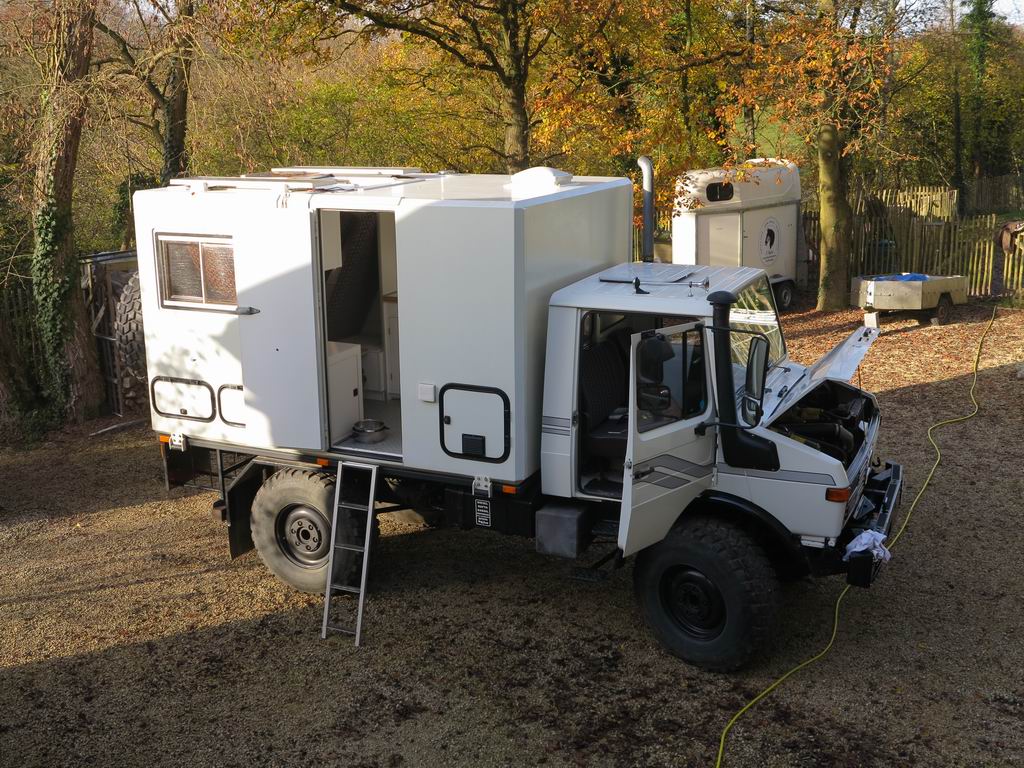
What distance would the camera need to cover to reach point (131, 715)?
6480mm

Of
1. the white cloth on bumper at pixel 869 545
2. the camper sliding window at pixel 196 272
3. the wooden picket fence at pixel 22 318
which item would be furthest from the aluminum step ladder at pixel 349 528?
the wooden picket fence at pixel 22 318

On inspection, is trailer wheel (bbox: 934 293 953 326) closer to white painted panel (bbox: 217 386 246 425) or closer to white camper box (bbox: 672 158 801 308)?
white camper box (bbox: 672 158 801 308)

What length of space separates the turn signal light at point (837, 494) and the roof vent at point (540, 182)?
2824 millimetres

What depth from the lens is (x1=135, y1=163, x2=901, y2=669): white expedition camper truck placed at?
6547 millimetres

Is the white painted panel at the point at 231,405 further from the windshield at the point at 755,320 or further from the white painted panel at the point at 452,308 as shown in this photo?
the windshield at the point at 755,320

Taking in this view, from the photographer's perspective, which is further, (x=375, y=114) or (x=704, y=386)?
(x=375, y=114)

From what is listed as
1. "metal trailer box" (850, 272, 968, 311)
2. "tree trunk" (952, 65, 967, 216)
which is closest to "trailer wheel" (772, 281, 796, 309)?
"metal trailer box" (850, 272, 968, 311)

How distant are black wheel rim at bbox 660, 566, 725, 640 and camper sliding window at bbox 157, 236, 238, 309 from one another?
378cm

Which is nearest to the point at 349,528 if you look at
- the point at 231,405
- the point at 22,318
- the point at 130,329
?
the point at 231,405

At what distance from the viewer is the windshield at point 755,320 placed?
7.12m

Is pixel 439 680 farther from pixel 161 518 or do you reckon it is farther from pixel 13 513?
pixel 13 513

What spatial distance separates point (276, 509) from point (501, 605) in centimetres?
190

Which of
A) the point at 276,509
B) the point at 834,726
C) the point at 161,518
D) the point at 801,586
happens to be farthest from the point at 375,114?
the point at 834,726

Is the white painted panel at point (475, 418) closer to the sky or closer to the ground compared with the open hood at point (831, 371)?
closer to the ground
